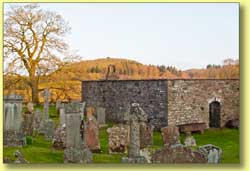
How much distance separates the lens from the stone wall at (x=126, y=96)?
27.7 ft

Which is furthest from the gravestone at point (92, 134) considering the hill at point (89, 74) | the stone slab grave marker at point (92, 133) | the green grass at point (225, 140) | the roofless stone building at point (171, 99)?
the green grass at point (225, 140)

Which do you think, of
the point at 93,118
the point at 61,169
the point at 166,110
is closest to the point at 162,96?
the point at 166,110

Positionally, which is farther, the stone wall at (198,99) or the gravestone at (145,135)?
the gravestone at (145,135)

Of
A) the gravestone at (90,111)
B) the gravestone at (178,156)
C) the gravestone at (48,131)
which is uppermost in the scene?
the gravestone at (90,111)

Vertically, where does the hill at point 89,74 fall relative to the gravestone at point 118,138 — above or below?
above

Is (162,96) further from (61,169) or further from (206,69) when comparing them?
(61,169)

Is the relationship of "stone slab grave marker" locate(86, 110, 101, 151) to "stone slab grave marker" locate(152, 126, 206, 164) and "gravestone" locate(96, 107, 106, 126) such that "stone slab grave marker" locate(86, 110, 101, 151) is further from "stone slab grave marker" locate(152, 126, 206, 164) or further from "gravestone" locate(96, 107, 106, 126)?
"stone slab grave marker" locate(152, 126, 206, 164)

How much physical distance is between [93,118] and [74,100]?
0.41 metres

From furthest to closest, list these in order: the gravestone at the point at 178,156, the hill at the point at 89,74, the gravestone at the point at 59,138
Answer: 1. the gravestone at the point at 59,138
2. the hill at the point at 89,74
3. the gravestone at the point at 178,156

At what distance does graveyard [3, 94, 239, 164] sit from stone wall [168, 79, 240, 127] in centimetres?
21

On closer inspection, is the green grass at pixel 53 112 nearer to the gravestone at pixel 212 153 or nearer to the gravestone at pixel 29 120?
the gravestone at pixel 29 120

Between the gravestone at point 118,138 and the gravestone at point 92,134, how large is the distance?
0.15 m

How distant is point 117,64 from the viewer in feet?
26.3

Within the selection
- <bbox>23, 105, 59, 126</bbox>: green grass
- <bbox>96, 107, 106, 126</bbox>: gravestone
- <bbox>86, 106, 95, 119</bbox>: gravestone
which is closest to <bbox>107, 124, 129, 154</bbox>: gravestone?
<bbox>96, 107, 106, 126</bbox>: gravestone
